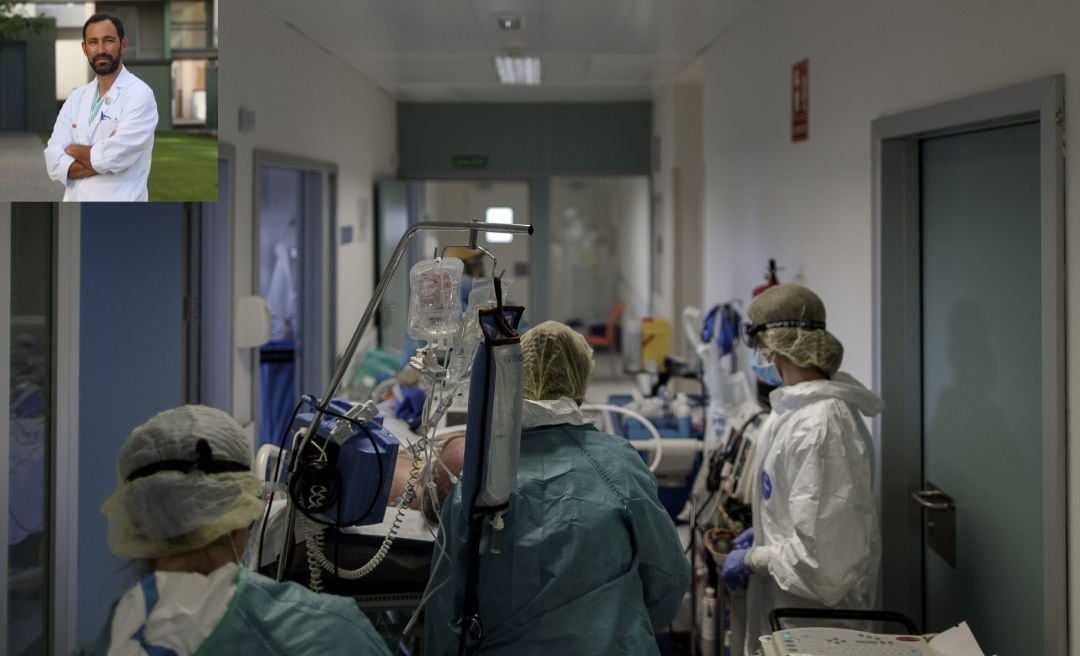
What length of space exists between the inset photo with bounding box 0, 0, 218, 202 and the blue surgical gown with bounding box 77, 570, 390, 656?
6.51ft

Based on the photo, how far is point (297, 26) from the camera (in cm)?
493

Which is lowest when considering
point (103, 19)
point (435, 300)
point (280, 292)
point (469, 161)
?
point (435, 300)

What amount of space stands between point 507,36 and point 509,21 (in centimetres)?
45

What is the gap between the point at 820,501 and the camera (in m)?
2.38

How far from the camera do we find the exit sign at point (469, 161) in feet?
27.7

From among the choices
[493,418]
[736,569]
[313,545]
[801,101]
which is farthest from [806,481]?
[801,101]

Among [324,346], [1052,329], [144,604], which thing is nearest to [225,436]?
[144,604]

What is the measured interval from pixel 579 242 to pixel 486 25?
514 cm

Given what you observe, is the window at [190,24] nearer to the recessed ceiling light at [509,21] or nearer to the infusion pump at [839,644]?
the recessed ceiling light at [509,21]

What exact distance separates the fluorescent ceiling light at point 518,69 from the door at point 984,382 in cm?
342

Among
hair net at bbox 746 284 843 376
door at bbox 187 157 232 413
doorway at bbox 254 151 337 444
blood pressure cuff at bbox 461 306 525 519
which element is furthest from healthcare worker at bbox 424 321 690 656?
doorway at bbox 254 151 337 444

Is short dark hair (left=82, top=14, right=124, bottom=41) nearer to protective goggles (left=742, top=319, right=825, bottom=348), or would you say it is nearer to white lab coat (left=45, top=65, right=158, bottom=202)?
white lab coat (left=45, top=65, right=158, bottom=202)

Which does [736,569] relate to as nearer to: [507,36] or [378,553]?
[378,553]

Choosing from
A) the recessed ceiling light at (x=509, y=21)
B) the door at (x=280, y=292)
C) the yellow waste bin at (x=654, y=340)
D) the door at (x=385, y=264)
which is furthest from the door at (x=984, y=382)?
the door at (x=385, y=264)
